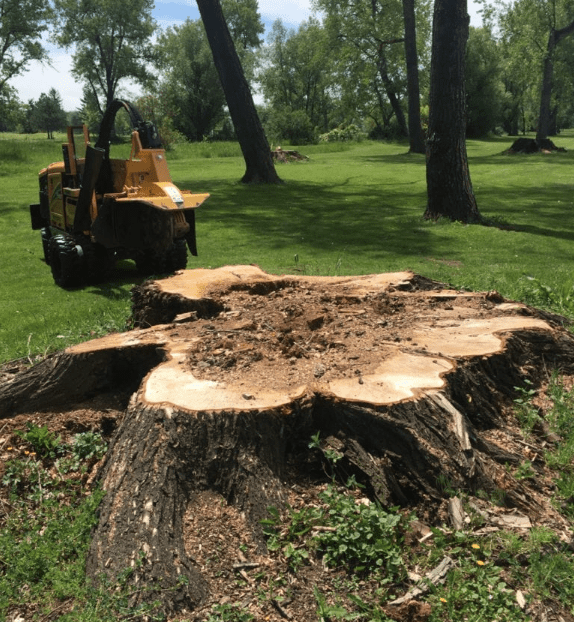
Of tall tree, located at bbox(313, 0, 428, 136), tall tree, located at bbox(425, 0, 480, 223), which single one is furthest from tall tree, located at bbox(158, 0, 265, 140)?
→ tall tree, located at bbox(425, 0, 480, 223)

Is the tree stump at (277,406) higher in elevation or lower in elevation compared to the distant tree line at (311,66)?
lower

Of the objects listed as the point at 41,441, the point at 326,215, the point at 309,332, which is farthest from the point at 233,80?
the point at 41,441

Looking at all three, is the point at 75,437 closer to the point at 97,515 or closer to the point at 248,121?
the point at 97,515

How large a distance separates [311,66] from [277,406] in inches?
1766

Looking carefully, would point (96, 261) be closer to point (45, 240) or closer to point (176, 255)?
point (176, 255)

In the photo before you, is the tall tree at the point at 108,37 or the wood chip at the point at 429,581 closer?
the wood chip at the point at 429,581

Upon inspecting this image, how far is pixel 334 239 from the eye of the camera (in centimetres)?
1328

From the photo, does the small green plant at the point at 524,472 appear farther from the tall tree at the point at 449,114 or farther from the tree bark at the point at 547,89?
the tree bark at the point at 547,89

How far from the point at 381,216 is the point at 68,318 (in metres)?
9.57

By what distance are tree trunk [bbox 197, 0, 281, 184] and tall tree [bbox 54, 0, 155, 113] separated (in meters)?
44.6

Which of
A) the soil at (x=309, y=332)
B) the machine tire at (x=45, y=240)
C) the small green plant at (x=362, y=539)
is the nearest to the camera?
A: the small green plant at (x=362, y=539)

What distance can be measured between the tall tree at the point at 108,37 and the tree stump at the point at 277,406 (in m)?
61.7

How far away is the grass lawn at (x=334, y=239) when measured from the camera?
27.8 feet

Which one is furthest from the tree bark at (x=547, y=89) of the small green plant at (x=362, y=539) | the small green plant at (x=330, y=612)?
the small green plant at (x=330, y=612)
